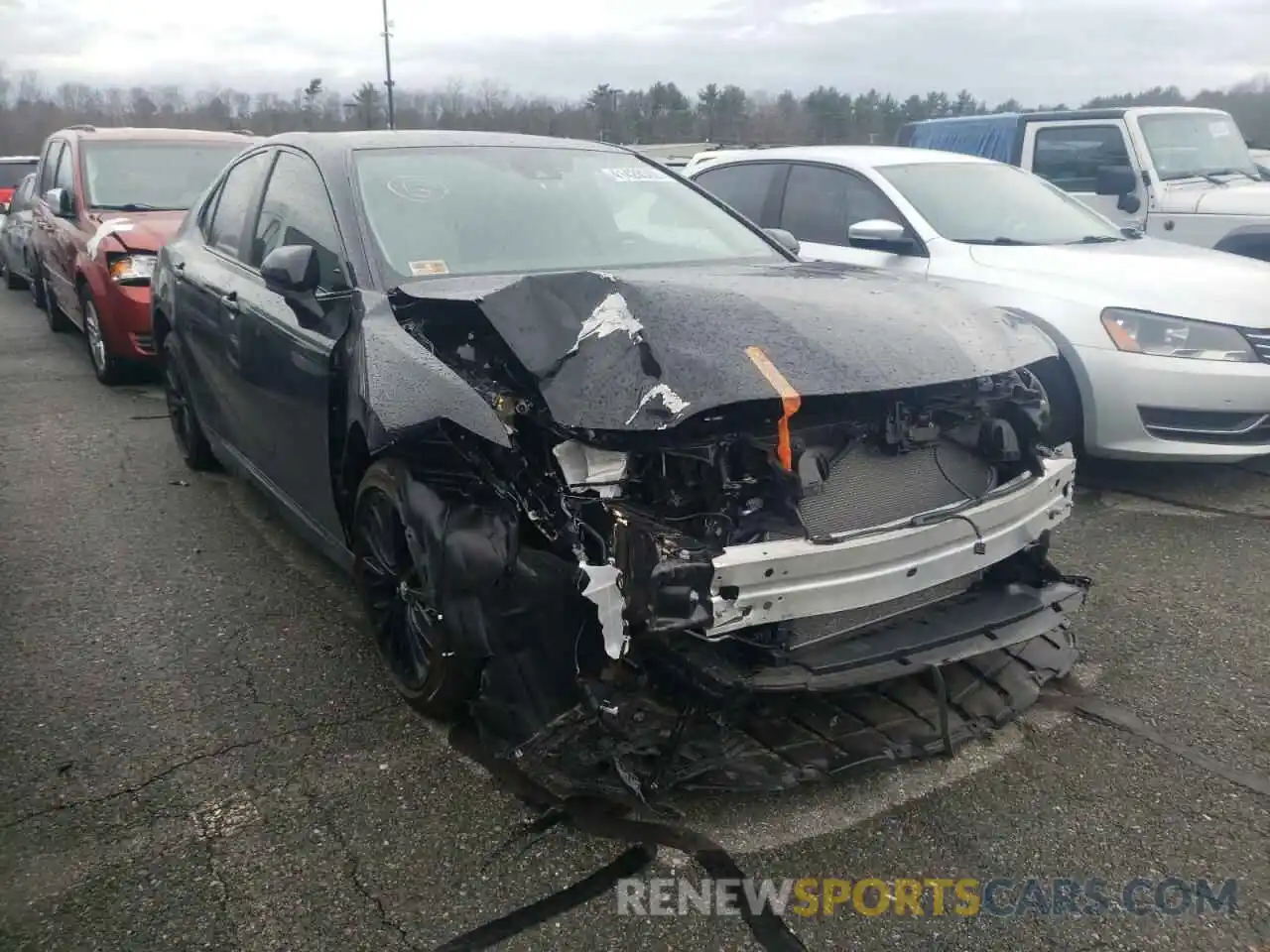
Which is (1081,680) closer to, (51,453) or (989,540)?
(989,540)

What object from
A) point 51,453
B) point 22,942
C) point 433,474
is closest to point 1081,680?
point 433,474

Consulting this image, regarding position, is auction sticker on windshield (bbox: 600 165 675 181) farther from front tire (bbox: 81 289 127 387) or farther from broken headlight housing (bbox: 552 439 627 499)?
front tire (bbox: 81 289 127 387)

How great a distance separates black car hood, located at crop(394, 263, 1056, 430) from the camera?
8.14 feet

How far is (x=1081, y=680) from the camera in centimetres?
335

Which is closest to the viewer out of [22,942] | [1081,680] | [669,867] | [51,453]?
[22,942]

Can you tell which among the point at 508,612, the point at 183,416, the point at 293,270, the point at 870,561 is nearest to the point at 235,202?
the point at 183,416

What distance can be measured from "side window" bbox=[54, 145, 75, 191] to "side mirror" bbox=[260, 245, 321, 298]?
19.1 feet

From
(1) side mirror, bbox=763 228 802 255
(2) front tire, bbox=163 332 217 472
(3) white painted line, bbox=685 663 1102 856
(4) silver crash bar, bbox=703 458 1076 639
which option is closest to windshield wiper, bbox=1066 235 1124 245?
(1) side mirror, bbox=763 228 802 255

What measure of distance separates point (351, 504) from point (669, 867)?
1603 mm

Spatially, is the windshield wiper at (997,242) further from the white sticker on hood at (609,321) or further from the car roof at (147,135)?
the car roof at (147,135)

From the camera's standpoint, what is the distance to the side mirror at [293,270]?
3.32 metres

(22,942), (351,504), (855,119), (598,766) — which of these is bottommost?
(22,942)

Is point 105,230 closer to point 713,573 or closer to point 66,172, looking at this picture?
point 66,172

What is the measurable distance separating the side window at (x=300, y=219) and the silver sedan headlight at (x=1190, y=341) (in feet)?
11.7
